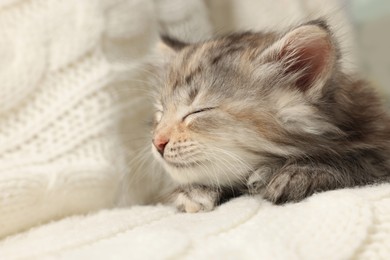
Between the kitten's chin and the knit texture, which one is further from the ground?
the knit texture

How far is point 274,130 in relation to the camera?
1072 millimetres

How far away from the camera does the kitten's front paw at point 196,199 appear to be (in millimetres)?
1104

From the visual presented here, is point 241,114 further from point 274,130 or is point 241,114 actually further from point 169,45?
point 169,45

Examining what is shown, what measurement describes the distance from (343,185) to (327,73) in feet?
0.79

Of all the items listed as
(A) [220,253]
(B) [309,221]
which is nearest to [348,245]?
(B) [309,221]

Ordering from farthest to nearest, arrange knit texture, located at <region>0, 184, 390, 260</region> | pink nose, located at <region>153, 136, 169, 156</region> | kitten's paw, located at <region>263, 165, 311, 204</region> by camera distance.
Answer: pink nose, located at <region>153, 136, 169, 156</region> < kitten's paw, located at <region>263, 165, 311, 204</region> < knit texture, located at <region>0, 184, 390, 260</region>

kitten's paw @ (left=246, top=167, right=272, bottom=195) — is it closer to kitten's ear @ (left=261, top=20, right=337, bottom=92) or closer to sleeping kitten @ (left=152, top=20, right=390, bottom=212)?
sleeping kitten @ (left=152, top=20, right=390, bottom=212)

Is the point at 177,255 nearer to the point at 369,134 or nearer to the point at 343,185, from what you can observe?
the point at 343,185

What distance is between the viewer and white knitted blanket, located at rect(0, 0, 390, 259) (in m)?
0.80

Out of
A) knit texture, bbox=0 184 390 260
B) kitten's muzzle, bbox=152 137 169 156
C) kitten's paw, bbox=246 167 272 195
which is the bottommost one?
kitten's paw, bbox=246 167 272 195

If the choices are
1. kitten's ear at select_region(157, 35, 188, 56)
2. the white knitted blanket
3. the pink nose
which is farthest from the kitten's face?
kitten's ear at select_region(157, 35, 188, 56)

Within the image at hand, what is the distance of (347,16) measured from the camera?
1.62 meters

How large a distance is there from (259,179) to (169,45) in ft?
1.78

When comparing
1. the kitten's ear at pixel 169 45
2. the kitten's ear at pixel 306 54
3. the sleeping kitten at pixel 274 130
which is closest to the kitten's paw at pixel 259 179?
the sleeping kitten at pixel 274 130
